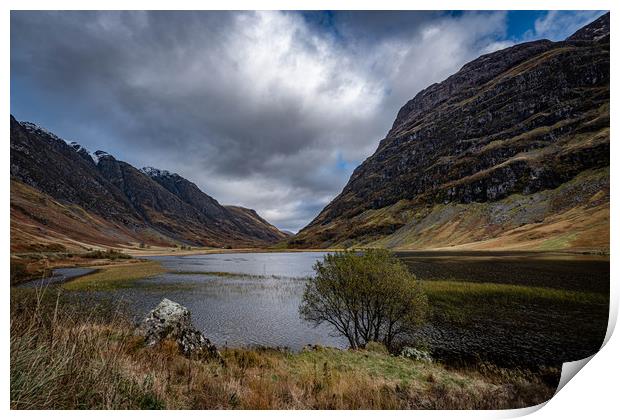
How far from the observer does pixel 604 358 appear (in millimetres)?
11367

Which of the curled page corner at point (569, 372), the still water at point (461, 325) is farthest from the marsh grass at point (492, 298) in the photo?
the curled page corner at point (569, 372)

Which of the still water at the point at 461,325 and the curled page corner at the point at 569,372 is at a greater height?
the curled page corner at the point at 569,372

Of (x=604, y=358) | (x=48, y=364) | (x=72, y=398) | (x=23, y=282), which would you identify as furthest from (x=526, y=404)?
(x=23, y=282)

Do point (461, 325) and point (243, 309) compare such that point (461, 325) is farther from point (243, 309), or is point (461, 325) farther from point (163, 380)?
point (163, 380)

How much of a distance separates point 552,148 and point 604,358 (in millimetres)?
209904

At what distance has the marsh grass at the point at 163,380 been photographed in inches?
259

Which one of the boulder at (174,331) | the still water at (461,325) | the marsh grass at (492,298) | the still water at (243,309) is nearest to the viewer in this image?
the boulder at (174,331)

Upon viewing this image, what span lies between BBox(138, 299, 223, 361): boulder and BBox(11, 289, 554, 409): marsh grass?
380 mm

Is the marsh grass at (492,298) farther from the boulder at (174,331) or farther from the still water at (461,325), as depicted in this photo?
the boulder at (174,331)

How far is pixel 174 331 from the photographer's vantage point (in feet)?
37.6

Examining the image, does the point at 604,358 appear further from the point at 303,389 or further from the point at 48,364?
the point at 48,364

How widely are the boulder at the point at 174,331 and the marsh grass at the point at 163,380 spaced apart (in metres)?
0.38

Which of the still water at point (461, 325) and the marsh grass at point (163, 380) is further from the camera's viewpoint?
the still water at point (461, 325)

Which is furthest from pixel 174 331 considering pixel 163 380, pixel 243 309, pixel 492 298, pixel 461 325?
pixel 492 298
